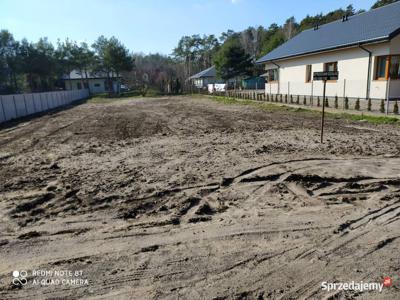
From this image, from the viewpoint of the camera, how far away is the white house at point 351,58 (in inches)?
663

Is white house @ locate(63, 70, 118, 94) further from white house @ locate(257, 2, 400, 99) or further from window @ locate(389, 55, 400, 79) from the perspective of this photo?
window @ locate(389, 55, 400, 79)

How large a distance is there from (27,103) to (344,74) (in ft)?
76.9

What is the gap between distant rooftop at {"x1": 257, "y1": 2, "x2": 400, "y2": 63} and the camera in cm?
1758

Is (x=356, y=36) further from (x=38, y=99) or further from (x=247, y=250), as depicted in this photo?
(x=38, y=99)

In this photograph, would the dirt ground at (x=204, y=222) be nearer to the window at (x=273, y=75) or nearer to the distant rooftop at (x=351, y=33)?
the distant rooftop at (x=351, y=33)

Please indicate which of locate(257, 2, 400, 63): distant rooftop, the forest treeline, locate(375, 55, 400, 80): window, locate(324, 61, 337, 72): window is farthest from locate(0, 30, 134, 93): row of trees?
locate(375, 55, 400, 80): window

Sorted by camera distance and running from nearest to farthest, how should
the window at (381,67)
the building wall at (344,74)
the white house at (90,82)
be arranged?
1. the building wall at (344,74)
2. the window at (381,67)
3. the white house at (90,82)

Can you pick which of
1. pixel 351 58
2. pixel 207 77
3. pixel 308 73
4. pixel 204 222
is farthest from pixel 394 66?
pixel 207 77

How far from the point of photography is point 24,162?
822cm

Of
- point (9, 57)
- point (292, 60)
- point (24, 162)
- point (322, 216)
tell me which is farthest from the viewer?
point (9, 57)

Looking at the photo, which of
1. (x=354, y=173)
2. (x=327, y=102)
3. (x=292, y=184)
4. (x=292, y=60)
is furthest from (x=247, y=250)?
(x=292, y=60)

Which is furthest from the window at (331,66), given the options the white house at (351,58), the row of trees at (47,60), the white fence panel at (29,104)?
the row of trees at (47,60)

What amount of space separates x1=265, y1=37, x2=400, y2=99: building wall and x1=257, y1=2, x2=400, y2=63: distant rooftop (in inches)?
20.2

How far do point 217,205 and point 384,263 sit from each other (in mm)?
2375
